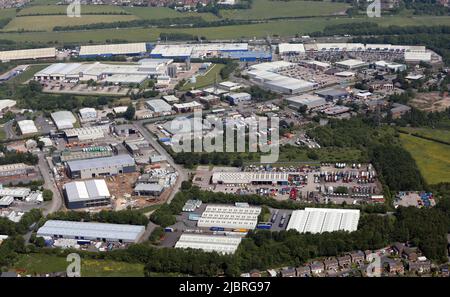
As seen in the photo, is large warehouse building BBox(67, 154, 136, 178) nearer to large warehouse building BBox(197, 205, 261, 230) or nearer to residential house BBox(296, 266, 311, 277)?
large warehouse building BBox(197, 205, 261, 230)

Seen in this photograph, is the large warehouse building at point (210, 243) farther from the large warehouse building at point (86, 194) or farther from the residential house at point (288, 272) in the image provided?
the large warehouse building at point (86, 194)

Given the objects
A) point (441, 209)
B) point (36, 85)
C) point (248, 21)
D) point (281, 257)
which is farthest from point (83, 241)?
point (248, 21)

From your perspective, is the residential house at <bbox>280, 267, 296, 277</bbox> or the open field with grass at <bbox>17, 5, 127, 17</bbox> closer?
the residential house at <bbox>280, 267, 296, 277</bbox>

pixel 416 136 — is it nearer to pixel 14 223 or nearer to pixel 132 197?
pixel 132 197

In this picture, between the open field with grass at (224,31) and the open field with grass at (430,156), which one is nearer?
the open field with grass at (430,156)

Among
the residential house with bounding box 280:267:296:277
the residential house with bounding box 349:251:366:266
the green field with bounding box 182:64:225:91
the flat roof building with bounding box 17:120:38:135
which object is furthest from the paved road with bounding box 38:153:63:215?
the green field with bounding box 182:64:225:91

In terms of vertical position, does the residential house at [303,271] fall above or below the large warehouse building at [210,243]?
below

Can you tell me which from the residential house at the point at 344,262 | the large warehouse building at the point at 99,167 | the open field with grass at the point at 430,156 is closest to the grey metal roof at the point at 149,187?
the large warehouse building at the point at 99,167
